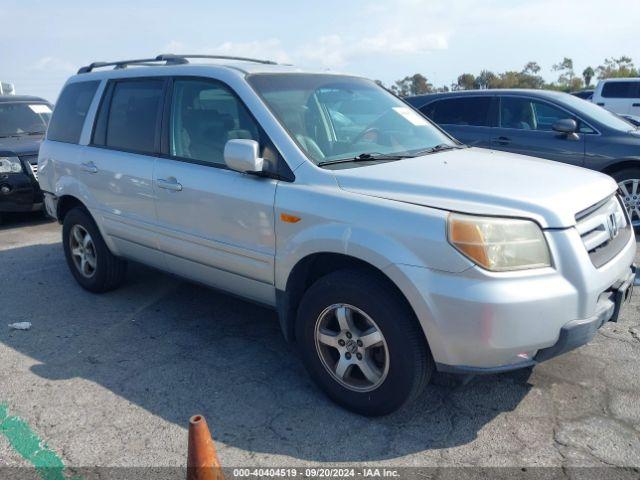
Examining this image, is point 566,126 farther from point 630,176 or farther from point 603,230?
point 603,230

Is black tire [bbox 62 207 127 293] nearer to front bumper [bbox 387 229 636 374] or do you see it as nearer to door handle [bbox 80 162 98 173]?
door handle [bbox 80 162 98 173]

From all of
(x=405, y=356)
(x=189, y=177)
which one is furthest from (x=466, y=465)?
(x=189, y=177)

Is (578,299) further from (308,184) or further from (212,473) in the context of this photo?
(212,473)

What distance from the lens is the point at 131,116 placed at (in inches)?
178

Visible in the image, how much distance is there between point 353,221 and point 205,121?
152 cm

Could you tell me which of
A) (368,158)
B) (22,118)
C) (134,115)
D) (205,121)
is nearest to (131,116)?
(134,115)

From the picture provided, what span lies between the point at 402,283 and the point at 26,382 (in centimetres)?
247

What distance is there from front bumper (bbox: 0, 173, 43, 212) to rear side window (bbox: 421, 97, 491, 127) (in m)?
5.46

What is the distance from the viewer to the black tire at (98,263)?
5000 mm

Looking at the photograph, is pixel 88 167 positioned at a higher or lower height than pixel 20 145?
higher

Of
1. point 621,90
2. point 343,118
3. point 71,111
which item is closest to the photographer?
point 343,118

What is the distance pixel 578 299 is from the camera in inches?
109

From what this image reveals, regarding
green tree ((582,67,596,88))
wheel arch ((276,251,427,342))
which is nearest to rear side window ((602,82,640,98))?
wheel arch ((276,251,427,342))

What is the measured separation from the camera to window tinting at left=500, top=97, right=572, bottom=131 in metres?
7.32
